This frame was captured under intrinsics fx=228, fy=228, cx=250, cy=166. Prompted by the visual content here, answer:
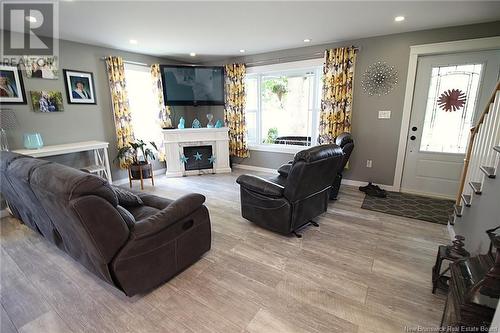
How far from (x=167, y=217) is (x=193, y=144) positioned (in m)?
3.37

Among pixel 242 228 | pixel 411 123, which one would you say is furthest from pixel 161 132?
pixel 411 123

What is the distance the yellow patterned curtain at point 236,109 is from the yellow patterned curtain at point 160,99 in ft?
4.18

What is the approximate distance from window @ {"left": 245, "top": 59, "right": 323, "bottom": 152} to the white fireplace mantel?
69 cm

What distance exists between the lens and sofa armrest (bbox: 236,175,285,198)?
240cm

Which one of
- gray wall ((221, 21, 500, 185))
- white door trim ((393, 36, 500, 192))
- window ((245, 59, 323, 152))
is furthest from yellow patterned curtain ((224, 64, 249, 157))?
white door trim ((393, 36, 500, 192))

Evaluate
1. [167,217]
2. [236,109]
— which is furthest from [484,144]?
[236,109]

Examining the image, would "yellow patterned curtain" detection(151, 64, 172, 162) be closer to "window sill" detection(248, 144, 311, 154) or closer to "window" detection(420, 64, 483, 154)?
"window sill" detection(248, 144, 311, 154)

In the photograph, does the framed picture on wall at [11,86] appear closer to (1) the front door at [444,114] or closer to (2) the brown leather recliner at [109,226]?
(2) the brown leather recliner at [109,226]

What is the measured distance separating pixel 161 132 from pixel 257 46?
2.59m

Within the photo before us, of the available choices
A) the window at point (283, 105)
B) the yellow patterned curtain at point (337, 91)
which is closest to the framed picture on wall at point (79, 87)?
the window at point (283, 105)

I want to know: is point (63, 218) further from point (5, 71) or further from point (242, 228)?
point (5, 71)

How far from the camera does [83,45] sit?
3.73 meters

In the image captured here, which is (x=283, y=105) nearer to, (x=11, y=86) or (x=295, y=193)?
(x=295, y=193)

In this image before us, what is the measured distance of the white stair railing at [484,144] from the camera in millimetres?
1846
